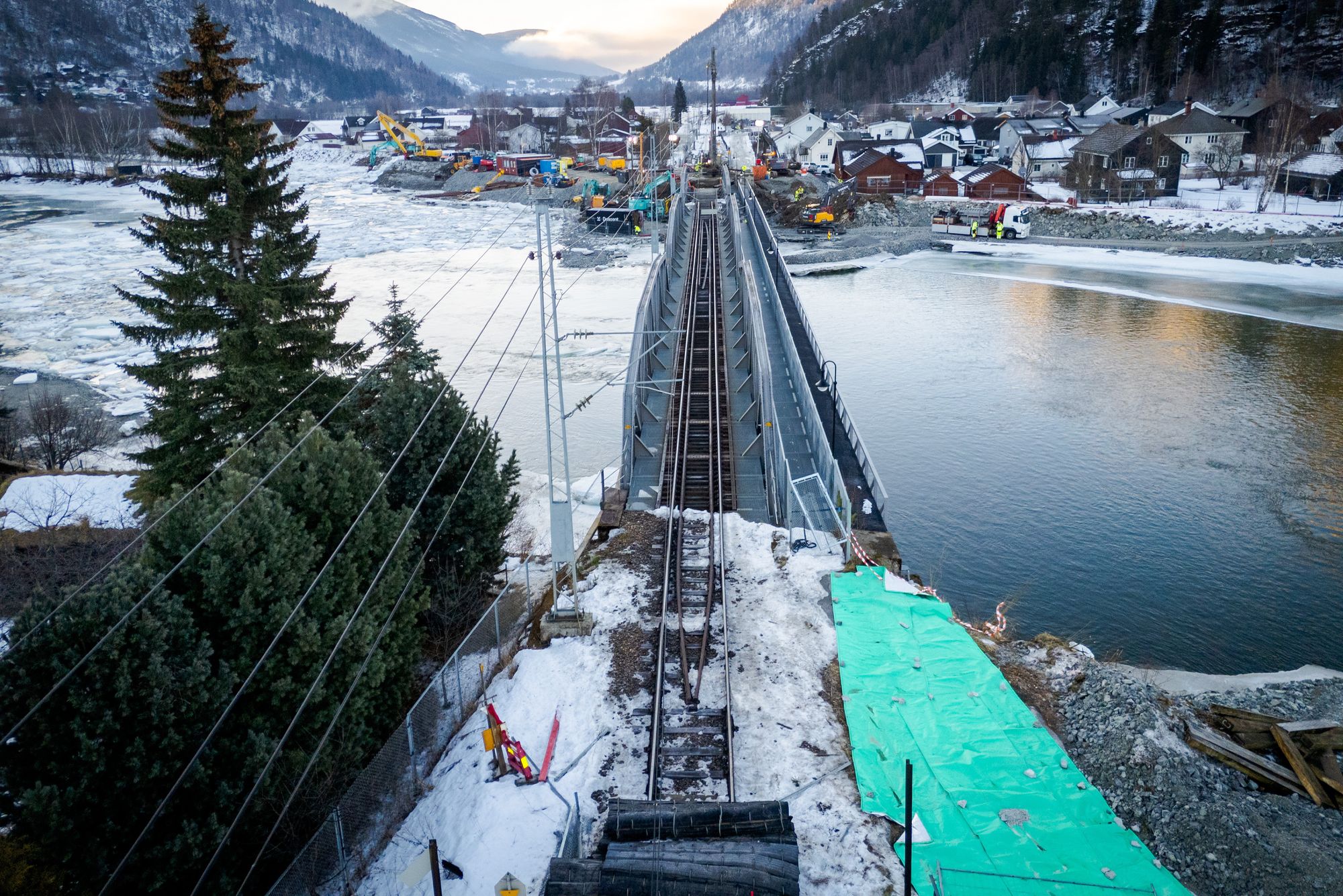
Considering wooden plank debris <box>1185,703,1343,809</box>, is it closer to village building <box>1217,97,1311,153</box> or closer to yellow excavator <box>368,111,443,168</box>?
village building <box>1217,97,1311,153</box>

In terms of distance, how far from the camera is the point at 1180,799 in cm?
880

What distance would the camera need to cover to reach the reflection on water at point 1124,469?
16.5 m

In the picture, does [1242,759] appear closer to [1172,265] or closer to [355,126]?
[1172,265]

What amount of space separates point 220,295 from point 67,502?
5873mm

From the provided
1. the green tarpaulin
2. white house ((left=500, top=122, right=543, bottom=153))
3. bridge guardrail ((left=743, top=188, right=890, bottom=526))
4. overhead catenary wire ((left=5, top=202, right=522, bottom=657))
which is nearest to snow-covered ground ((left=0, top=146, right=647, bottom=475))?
overhead catenary wire ((left=5, top=202, right=522, bottom=657))

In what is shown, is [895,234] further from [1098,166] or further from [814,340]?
[814,340]

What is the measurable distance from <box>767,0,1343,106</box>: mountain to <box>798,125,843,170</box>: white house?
37639mm

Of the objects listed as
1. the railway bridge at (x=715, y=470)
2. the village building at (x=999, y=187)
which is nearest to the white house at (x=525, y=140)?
the village building at (x=999, y=187)

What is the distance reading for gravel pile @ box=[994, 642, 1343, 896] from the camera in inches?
319

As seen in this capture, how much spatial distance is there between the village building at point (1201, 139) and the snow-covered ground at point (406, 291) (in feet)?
151

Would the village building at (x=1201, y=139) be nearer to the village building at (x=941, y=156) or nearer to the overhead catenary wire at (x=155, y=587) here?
the village building at (x=941, y=156)

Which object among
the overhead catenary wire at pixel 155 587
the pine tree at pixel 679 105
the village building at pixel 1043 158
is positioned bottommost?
the overhead catenary wire at pixel 155 587

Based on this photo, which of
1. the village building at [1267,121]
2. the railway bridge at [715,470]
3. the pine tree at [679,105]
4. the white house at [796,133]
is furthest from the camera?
the pine tree at [679,105]

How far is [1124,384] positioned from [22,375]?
38307mm
